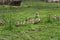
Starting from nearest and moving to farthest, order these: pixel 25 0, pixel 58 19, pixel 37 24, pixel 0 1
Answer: pixel 37 24 < pixel 58 19 < pixel 0 1 < pixel 25 0

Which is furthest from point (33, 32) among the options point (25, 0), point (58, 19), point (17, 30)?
point (25, 0)

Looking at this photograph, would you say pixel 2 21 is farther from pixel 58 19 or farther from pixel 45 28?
pixel 58 19

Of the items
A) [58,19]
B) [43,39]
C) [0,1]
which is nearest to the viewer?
[43,39]

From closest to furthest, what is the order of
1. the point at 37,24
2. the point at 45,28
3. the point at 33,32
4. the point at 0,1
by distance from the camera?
the point at 33,32 < the point at 45,28 < the point at 37,24 < the point at 0,1

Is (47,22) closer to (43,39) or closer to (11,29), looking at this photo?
(11,29)

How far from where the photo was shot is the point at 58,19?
1265 centimetres

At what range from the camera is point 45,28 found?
11.1 m

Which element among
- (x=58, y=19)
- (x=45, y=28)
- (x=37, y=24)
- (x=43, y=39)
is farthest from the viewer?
(x=58, y=19)

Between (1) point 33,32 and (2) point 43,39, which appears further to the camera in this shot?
(1) point 33,32

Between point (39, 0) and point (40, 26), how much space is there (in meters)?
12.0

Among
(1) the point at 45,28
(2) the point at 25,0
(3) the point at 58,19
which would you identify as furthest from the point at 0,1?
(1) the point at 45,28

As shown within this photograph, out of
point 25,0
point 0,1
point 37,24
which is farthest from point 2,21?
point 25,0

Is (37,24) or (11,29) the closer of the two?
(11,29)

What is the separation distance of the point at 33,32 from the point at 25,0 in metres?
12.6
